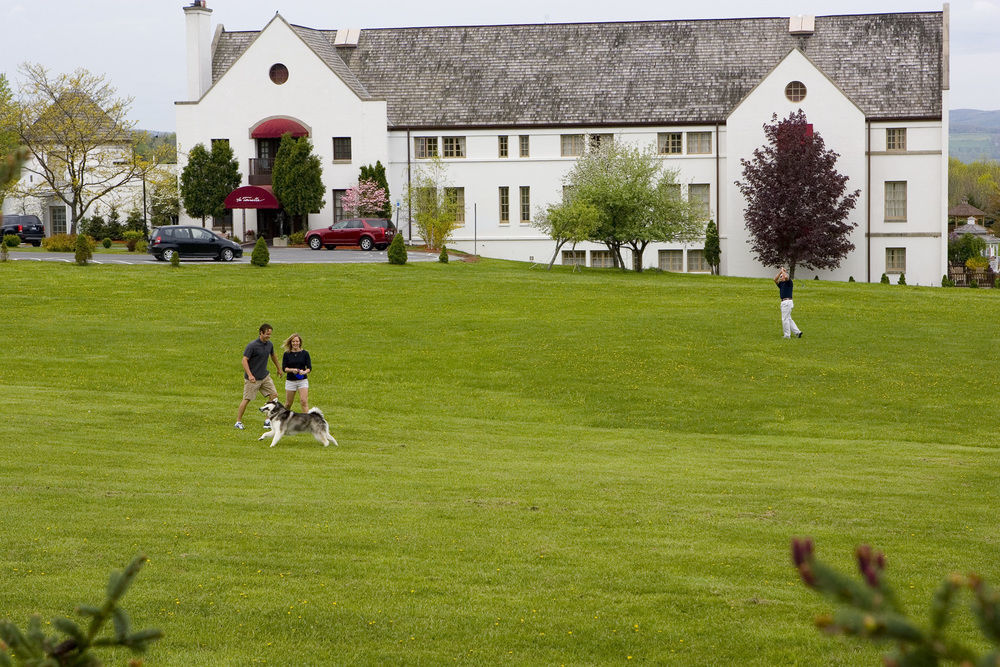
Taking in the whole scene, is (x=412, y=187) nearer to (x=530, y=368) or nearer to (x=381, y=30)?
(x=381, y=30)

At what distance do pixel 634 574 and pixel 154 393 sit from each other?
18.2 metres

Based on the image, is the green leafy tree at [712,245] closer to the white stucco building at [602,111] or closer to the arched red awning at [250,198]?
the white stucco building at [602,111]

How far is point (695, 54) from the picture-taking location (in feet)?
240

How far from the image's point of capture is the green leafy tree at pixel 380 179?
224 feet

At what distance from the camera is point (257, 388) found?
21.1 m

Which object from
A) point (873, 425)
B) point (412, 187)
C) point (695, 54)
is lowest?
point (873, 425)

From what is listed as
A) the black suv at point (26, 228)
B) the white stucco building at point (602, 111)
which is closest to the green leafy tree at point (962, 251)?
the white stucco building at point (602, 111)

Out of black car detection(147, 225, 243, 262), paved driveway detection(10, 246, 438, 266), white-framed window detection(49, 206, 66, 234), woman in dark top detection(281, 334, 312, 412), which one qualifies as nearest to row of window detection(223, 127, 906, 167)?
paved driveway detection(10, 246, 438, 266)

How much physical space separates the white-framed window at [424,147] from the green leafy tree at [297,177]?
21.5ft

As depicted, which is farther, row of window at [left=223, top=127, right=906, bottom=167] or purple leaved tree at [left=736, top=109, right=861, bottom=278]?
row of window at [left=223, top=127, right=906, bottom=167]

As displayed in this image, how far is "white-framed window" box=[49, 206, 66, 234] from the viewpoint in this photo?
83062mm

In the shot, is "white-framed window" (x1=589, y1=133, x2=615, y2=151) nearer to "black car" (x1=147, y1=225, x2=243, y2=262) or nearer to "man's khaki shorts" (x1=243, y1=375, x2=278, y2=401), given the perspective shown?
"black car" (x1=147, y1=225, x2=243, y2=262)

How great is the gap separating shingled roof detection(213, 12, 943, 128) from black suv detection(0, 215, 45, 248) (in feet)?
49.5

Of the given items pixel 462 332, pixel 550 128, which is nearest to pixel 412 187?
pixel 550 128
